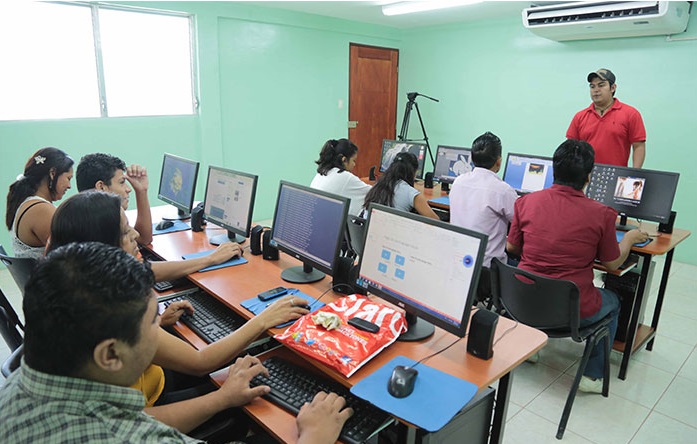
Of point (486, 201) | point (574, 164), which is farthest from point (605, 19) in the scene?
point (574, 164)

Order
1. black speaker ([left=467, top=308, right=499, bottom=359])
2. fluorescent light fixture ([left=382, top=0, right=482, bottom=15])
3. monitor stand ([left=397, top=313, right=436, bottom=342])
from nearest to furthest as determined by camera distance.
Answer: black speaker ([left=467, top=308, right=499, bottom=359])
monitor stand ([left=397, top=313, right=436, bottom=342])
fluorescent light fixture ([left=382, top=0, right=482, bottom=15])

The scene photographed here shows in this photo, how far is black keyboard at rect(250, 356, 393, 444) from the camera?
1.24 m

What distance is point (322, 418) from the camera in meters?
1.24

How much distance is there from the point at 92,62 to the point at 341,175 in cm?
286

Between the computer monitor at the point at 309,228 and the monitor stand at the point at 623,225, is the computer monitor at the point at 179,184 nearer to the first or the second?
the computer monitor at the point at 309,228

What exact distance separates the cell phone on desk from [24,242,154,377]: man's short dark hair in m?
0.96

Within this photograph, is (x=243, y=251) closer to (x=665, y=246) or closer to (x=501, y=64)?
(x=665, y=246)

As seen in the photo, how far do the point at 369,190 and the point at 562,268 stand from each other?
1530mm

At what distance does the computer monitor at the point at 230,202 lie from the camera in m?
2.43

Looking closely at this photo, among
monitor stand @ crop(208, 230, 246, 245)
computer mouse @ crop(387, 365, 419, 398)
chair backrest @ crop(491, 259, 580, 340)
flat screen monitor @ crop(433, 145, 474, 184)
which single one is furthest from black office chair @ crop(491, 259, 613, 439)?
flat screen monitor @ crop(433, 145, 474, 184)

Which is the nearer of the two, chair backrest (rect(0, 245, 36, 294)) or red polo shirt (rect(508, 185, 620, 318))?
chair backrest (rect(0, 245, 36, 294))

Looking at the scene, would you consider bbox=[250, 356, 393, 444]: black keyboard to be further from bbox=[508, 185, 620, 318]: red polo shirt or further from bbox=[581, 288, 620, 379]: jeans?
bbox=[581, 288, 620, 379]: jeans

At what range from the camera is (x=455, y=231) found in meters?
1.41

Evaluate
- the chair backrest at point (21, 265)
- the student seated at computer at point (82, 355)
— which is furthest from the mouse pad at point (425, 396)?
the chair backrest at point (21, 265)
